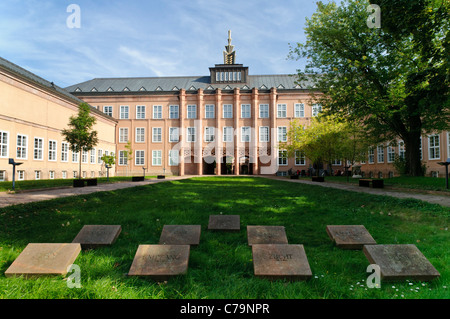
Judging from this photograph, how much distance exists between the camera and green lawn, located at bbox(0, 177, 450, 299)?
3.15m

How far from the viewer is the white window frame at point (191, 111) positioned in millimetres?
45625

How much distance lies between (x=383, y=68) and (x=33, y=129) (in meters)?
28.9

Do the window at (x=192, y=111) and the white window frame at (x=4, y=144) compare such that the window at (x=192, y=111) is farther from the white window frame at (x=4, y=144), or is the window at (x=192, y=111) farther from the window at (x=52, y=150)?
the white window frame at (x=4, y=144)

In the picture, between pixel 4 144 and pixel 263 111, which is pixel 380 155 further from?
pixel 4 144

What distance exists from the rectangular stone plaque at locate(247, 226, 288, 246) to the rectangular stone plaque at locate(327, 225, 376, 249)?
3.05 feet

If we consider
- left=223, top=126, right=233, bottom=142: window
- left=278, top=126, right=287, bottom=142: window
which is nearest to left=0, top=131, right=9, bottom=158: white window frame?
left=223, top=126, right=233, bottom=142: window

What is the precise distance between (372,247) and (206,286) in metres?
2.44

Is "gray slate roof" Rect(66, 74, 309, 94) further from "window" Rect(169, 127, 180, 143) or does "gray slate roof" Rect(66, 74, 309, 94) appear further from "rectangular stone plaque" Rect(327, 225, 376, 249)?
"rectangular stone plaque" Rect(327, 225, 376, 249)

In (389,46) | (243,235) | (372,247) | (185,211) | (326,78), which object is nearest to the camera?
(372,247)

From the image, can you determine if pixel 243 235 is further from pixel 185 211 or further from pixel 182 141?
pixel 182 141

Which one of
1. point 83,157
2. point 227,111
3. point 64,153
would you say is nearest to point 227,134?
point 227,111

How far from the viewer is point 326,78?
19547 mm

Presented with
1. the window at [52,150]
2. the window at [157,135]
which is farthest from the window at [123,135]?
the window at [52,150]

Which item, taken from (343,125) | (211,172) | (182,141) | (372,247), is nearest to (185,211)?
(372,247)
